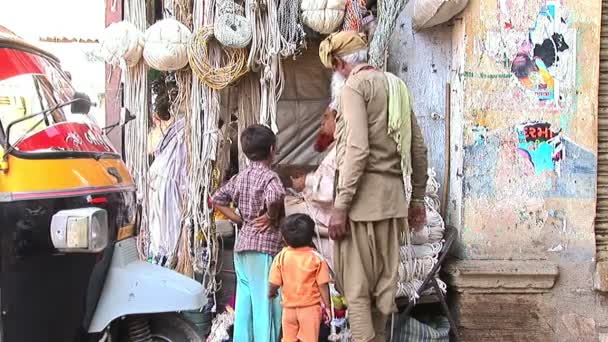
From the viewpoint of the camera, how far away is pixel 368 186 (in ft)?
11.4

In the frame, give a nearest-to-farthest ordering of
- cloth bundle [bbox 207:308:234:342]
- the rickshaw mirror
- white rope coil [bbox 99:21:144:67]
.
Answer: the rickshaw mirror
cloth bundle [bbox 207:308:234:342]
white rope coil [bbox 99:21:144:67]

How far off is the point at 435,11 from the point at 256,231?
6.92 feet

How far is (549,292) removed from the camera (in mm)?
4500

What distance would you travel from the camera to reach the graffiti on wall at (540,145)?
14.9 ft

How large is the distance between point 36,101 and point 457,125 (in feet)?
9.63

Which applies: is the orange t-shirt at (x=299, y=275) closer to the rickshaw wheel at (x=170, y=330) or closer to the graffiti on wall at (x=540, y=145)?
the rickshaw wheel at (x=170, y=330)

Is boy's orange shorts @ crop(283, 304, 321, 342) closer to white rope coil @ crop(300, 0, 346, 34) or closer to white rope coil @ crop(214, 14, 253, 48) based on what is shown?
white rope coil @ crop(214, 14, 253, 48)

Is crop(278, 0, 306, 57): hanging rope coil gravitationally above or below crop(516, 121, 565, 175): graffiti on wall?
above

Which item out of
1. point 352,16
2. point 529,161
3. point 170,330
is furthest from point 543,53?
point 170,330

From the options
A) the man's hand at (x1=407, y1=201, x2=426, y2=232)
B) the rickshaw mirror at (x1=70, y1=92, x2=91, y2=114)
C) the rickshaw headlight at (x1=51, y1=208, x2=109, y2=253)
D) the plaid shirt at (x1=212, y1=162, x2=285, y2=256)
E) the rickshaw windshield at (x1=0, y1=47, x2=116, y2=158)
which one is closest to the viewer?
the rickshaw headlight at (x1=51, y1=208, x2=109, y2=253)

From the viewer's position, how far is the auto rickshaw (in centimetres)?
268

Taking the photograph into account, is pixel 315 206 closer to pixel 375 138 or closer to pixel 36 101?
pixel 375 138

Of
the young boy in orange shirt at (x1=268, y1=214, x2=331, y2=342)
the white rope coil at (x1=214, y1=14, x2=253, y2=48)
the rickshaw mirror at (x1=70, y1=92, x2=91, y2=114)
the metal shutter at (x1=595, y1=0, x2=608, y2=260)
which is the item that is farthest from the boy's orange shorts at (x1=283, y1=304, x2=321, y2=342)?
the metal shutter at (x1=595, y1=0, x2=608, y2=260)

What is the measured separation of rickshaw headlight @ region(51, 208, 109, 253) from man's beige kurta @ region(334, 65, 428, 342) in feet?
4.32
